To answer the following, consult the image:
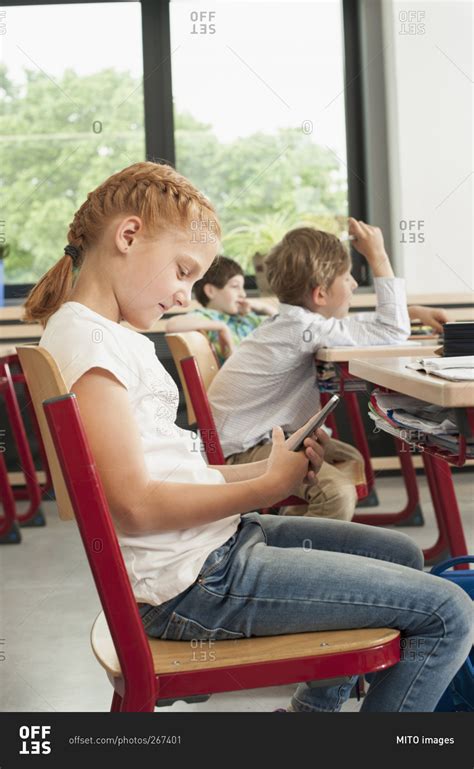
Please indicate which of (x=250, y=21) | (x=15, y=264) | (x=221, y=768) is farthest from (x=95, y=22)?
(x=221, y=768)

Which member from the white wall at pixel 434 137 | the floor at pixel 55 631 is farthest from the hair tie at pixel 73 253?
the white wall at pixel 434 137

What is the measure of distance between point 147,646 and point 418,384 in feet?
1.39

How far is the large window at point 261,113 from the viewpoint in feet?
14.2

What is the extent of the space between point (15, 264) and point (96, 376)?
3.68m

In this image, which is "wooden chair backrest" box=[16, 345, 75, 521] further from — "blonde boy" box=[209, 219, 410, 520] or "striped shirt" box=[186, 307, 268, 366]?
"striped shirt" box=[186, 307, 268, 366]

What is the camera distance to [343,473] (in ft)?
6.60

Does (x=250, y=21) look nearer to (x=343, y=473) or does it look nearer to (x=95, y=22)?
(x=95, y=22)

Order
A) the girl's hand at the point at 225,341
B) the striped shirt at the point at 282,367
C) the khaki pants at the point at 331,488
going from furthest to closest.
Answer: the girl's hand at the point at 225,341, the striped shirt at the point at 282,367, the khaki pants at the point at 331,488

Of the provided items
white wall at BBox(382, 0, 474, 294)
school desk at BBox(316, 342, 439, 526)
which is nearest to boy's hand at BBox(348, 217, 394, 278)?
school desk at BBox(316, 342, 439, 526)

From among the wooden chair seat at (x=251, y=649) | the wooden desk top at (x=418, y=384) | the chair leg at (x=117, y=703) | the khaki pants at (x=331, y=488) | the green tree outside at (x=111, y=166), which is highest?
the green tree outside at (x=111, y=166)

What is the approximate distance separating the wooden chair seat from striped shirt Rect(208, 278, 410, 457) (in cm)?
119

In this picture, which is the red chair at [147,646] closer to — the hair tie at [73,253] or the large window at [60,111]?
the hair tie at [73,253]

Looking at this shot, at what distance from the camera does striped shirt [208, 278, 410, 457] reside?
2182 mm

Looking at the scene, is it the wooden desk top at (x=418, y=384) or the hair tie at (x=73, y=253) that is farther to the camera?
the hair tie at (x=73, y=253)
